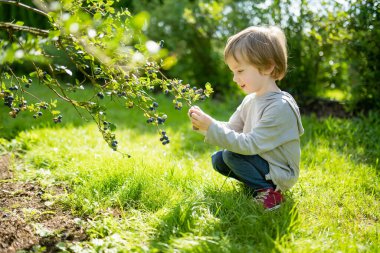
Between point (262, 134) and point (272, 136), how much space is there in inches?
2.4

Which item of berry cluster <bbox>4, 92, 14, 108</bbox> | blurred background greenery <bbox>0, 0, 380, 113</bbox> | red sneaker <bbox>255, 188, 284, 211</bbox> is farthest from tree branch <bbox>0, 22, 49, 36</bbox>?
blurred background greenery <bbox>0, 0, 380, 113</bbox>

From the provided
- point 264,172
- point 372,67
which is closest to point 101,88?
point 264,172

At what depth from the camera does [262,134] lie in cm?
247

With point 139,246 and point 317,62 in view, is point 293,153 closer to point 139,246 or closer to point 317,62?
point 139,246

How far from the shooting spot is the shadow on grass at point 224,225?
204 centimetres

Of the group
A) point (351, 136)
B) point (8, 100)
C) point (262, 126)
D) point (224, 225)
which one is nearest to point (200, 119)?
point (262, 126)

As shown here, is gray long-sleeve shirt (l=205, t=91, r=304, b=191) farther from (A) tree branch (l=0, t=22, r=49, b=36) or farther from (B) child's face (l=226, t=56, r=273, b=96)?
(A) tree branch (l=0, t=22, r=49, b=36)

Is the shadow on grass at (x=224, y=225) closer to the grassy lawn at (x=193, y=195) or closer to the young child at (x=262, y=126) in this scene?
the grassy lawn at (x=193, y=195)

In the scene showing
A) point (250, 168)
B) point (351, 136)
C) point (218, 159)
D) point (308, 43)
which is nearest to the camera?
point (250, 168)

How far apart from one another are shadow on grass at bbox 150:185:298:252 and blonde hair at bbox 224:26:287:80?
0.80 meters

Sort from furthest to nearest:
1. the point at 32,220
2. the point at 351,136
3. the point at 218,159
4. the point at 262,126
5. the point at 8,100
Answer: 1. the point at 351,136
2. the point at 218,159
3. the point at 262,126
4. the point at 32,220
5. the point at 8,100

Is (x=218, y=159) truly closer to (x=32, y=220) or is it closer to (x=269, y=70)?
(x=269, y=70)

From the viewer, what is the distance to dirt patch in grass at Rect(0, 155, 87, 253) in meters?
2.15

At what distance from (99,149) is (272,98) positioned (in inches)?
67.6
